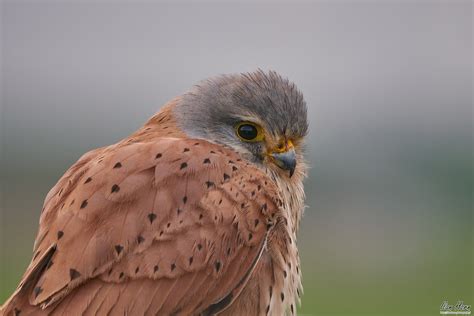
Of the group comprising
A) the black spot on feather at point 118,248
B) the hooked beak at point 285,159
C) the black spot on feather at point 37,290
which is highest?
the hooked beak at point 285,159

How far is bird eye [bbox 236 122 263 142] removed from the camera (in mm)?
4645

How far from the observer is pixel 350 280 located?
1167 centimetres

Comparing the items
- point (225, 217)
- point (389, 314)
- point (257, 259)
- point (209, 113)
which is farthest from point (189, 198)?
point (389, 314)

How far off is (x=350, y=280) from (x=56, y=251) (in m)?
8.22

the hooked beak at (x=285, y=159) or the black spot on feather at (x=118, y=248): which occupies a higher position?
the hooked beak at (x=285, y=159)

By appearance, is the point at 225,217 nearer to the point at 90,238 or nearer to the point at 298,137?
the point at 90,238

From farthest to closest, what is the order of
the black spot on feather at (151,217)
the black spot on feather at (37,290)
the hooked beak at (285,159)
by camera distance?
the hooked beak at (285,159) < the black spot on feather at (151,217) < the black spot on feather at (37,290)

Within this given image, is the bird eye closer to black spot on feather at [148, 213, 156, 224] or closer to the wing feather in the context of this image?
the wing feather

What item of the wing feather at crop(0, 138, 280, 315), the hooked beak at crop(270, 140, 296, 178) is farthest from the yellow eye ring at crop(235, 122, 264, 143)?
the wing feather at crop(0, 138, 280, 315)

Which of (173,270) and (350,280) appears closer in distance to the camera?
(173,270)

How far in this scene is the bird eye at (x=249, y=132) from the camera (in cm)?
464

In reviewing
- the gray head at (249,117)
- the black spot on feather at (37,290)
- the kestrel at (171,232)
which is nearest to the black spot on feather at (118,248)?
the kestrel at (171,232)

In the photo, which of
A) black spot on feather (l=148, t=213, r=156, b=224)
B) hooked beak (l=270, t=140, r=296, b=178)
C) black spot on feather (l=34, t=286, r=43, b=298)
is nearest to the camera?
black spot on feather (l=34, t=286, r=43, b=298)

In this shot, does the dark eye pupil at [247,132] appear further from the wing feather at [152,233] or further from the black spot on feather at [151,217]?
the black spot on feather at [151,217]
